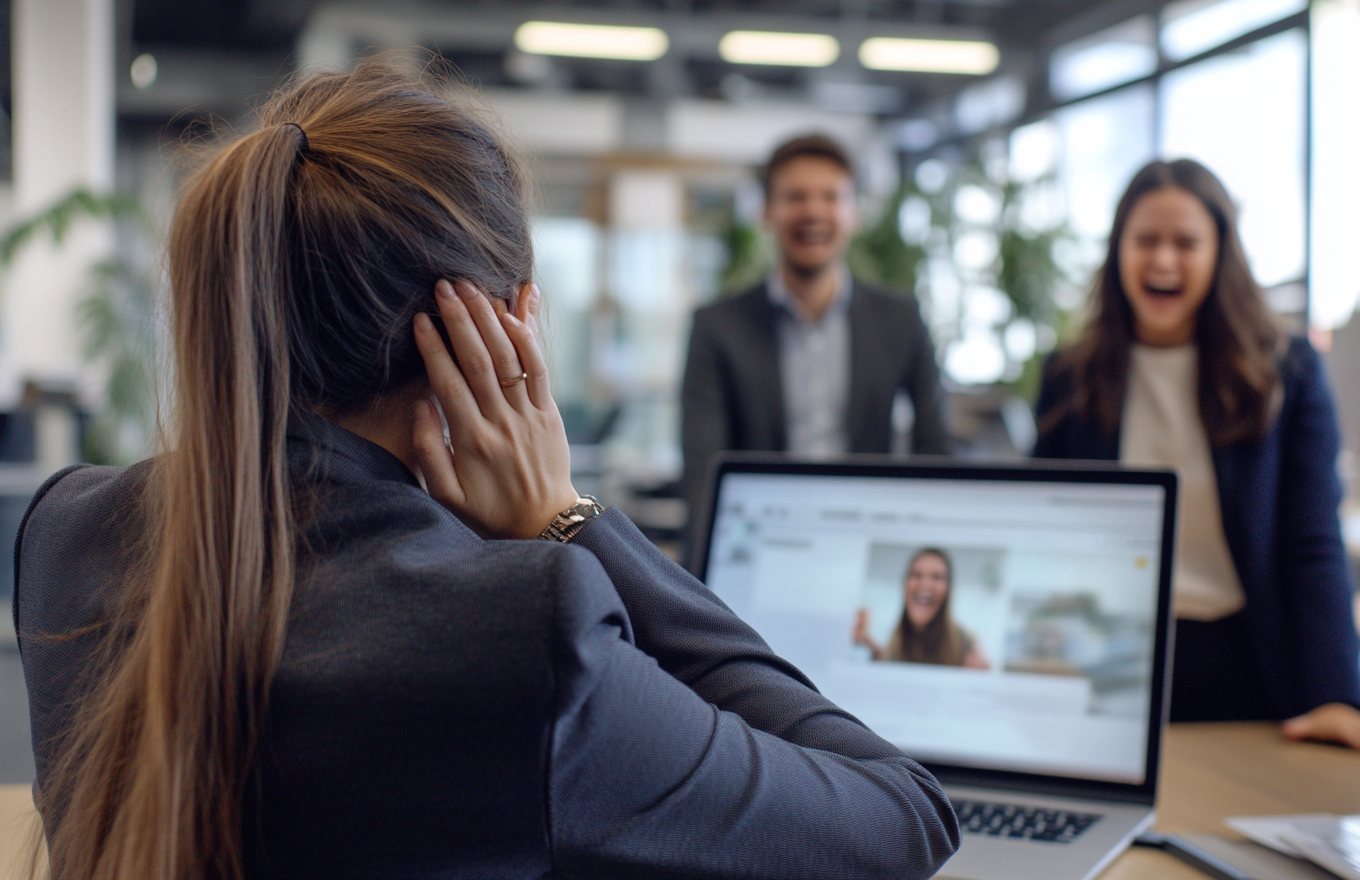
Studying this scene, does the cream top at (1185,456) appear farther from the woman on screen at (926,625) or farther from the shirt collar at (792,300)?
the shirt collar at (792,300)

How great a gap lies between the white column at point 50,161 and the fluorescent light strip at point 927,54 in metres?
4.85

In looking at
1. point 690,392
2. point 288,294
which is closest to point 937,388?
point 690,392

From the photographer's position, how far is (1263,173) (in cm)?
559

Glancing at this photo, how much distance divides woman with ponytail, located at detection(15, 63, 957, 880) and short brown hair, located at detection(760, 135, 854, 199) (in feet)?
7.18

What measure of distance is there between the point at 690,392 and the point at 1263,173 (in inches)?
176

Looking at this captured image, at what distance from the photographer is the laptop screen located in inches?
41.9

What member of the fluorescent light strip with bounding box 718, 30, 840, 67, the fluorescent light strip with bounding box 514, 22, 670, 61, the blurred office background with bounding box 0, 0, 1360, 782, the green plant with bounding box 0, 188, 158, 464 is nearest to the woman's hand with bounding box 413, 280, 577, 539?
the blurred office background with bounding box 0, 0, 1360, 782

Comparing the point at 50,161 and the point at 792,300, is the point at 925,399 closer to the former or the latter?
the point at 792,300

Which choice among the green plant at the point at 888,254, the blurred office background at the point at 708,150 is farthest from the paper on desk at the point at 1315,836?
the green plant at the point at 888,254

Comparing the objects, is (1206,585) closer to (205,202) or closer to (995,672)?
(995,672)

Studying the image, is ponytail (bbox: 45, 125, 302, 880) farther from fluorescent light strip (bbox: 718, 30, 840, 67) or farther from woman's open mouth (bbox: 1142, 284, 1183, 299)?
fluorescent light strip (bbox: 718, 30, 840, 67)

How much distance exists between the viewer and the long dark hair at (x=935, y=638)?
3.66 feet

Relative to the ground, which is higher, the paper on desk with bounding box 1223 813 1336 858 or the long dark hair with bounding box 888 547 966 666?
the long dark hair with bounding box 888 547 966 666

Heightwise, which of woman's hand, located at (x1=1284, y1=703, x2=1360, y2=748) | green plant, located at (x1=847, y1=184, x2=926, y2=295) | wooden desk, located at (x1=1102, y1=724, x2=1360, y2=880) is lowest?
wooden desk, located at (x1=1102, y1=724, x2=1360, y2=880)
